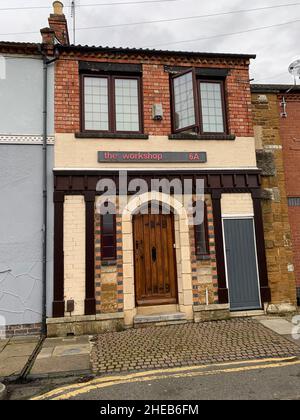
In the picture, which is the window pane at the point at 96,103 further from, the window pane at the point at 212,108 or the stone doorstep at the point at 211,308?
the stone doorstep at the point at 211,308

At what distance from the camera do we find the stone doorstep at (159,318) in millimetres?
7672

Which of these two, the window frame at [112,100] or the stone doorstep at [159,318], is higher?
the window frame at [112,100]

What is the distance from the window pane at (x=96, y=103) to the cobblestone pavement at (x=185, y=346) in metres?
5.29

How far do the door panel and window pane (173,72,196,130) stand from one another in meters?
2.53

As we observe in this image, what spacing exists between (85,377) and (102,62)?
752 cm

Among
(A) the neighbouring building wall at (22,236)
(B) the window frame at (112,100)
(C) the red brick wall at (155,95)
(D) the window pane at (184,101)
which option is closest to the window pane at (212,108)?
(C) the red brick wall at (155,95)

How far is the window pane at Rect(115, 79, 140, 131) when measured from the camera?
865 centimetres

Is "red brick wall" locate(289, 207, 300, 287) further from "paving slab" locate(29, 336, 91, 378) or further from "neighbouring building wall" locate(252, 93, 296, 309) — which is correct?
"paving slab" locate(29, 336, 91, 378)

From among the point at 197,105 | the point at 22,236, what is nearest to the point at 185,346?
the point at 22,236

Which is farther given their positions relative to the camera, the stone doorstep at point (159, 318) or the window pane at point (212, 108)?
the window pane at point (212, 108)

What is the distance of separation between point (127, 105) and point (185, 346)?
6205 millimetres

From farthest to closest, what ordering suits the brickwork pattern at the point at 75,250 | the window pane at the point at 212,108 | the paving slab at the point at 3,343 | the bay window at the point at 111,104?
the window pane at the point at 212,108 → the bay window at the point at 111,104 → the brickwork pattern at the point at 75,250 → the paving slab at the point at 3,343

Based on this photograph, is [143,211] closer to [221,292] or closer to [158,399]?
[221,292]

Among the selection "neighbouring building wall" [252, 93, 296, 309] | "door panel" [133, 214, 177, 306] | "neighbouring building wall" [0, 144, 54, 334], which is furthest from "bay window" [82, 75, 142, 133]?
"neighbouring building wall" [252, 93, 296, 309]
